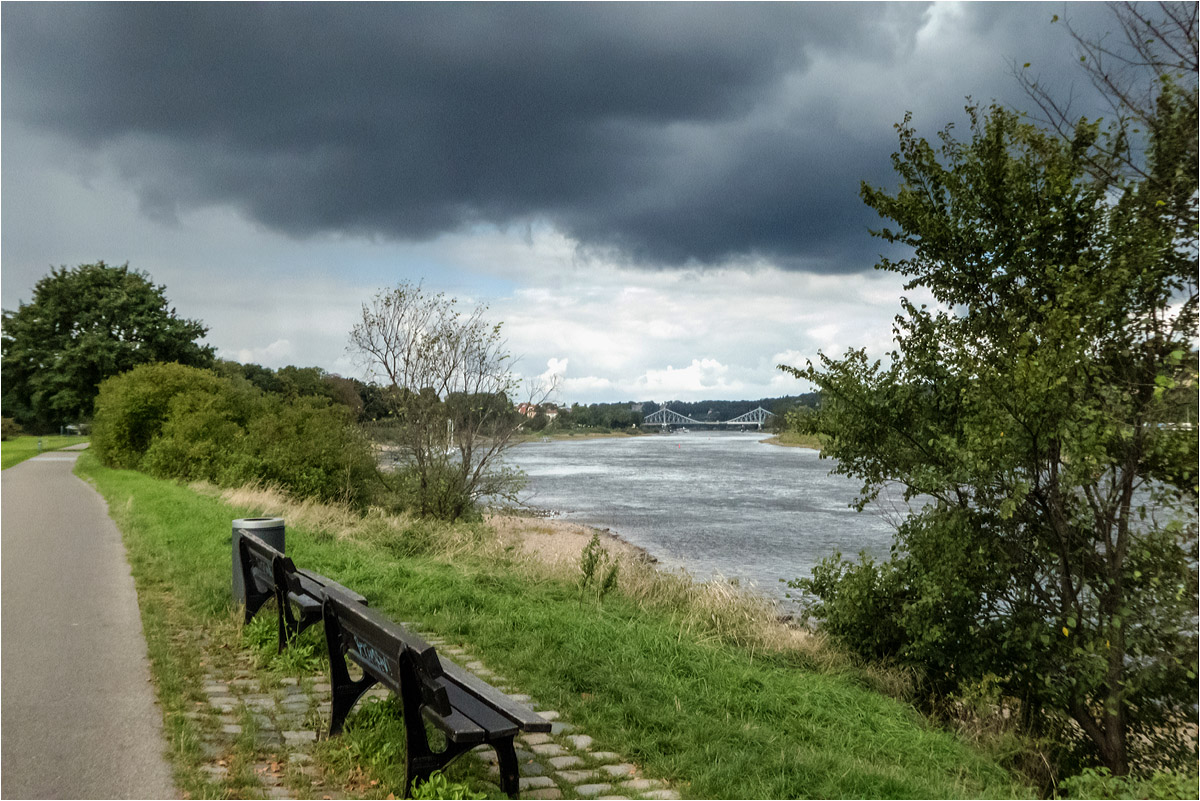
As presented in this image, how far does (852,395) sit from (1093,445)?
290 cm

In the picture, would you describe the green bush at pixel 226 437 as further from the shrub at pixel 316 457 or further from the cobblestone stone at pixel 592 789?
the cobblestone stone at pixel 592 789

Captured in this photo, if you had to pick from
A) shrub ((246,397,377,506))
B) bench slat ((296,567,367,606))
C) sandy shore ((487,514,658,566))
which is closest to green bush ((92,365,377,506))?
shrub ((246,397,377,506))

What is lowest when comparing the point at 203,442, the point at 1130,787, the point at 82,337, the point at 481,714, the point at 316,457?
the point at 1130,787

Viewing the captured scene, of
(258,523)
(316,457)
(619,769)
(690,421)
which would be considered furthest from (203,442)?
(690,421)

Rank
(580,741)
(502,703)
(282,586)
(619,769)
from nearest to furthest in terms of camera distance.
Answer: (502,703), (619,769), (580,741), (282,586)

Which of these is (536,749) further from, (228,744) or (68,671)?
(68,671)

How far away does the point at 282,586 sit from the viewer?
641 centimetres

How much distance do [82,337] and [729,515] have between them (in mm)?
33038

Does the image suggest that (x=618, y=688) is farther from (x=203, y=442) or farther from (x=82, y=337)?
(x=82, y=337)

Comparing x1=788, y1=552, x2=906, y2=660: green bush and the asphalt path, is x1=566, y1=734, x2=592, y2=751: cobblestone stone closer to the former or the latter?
the asphalt path

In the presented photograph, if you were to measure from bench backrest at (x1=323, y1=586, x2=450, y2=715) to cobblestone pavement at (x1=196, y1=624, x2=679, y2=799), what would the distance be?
0.56 meters

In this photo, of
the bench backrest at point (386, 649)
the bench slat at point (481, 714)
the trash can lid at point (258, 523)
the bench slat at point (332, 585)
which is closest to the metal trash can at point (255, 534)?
the trash can lid at point (258, 523)

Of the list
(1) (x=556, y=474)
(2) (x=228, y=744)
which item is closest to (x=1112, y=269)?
(2) (x=228, y=744)

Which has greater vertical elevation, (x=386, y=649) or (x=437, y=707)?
(x=386, y=649)
